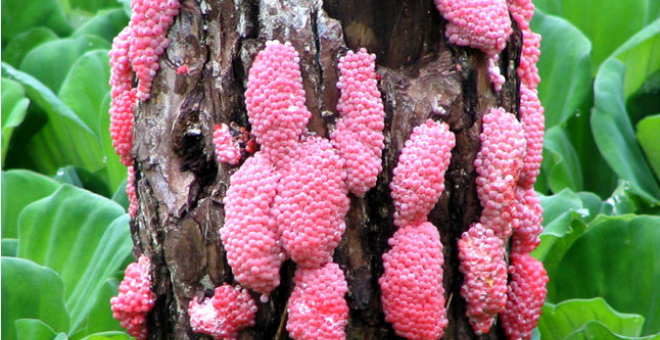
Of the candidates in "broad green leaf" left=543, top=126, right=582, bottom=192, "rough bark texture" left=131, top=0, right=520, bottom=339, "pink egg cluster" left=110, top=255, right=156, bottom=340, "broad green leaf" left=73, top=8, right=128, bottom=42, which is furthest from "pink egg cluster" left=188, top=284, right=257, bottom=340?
"broad green leaf" left=73, top=8, right=128, bottom=42

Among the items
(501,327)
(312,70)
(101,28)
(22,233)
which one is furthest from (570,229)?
(101,28)

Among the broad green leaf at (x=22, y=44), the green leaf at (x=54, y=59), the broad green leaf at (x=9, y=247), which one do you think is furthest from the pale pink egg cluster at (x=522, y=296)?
the broad green leaf at (x=22, y=44)

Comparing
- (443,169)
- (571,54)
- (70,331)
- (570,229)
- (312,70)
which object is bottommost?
(70,331)

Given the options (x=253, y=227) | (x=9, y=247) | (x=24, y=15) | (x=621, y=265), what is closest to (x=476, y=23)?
(x=253, y=227)

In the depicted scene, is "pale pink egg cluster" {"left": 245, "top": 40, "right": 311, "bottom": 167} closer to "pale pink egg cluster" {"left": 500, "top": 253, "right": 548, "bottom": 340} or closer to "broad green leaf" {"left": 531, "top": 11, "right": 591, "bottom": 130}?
"pale pink egg cluster" {"left": 500, "top": 253, "right": 548, "bottom": 340}

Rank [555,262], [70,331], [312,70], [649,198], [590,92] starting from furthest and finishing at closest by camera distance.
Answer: [590,92], [649,198], [555,262], [70,331], [312,70]

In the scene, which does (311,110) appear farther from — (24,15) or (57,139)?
(24,15)

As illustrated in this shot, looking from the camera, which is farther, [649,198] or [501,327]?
[649,198]

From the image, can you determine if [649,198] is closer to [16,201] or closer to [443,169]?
[443,169]
